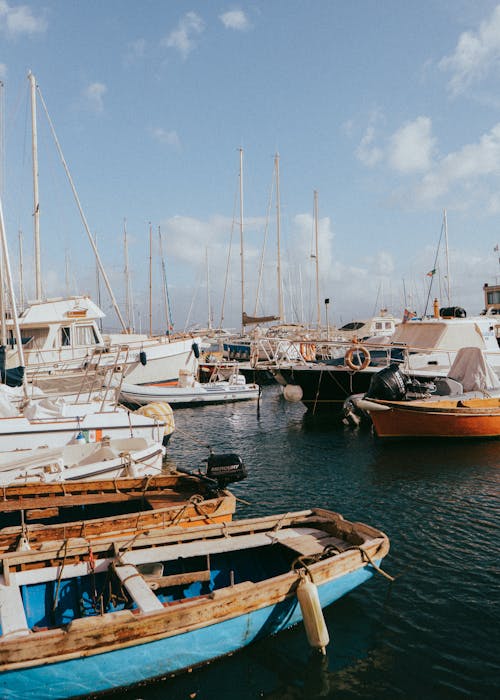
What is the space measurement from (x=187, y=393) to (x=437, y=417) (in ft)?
47.5

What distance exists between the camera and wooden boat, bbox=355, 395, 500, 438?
17906mm

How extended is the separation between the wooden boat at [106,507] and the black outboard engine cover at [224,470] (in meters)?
0.17

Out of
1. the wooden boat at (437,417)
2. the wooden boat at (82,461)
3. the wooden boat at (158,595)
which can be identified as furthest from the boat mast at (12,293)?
the wooden boat at (437,417)

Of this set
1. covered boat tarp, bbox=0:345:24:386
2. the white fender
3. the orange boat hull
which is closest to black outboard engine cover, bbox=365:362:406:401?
the orange boat hull

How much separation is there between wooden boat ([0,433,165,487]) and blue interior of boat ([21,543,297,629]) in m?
3.67

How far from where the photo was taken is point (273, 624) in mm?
6367

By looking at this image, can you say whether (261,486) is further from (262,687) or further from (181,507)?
(262,687)

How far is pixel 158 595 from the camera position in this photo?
7.01 m

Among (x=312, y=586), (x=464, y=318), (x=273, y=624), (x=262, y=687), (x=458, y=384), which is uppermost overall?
(x=464, y=318)

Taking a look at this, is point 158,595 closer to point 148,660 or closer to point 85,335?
point 148,660

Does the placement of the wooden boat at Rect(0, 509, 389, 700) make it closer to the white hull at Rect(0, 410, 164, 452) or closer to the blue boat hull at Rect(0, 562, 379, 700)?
the blue boat hull at Rect(0, 562, 379, 700)

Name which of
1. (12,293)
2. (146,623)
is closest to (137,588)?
(146,623)

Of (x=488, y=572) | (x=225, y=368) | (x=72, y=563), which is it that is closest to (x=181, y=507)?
(x=72, y=563)

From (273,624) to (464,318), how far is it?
21.9 m
